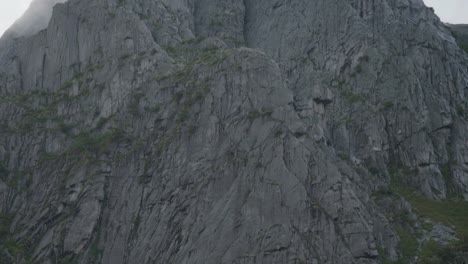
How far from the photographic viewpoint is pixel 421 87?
112m

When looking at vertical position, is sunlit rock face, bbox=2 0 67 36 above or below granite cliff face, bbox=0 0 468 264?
above

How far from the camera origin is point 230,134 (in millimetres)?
94312

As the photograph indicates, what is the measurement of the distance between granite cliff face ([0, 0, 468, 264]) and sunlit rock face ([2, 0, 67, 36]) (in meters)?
2.08

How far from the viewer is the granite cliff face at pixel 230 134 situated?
3440 inches

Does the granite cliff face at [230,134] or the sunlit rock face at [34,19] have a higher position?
the sunlit rock face at [34,19]

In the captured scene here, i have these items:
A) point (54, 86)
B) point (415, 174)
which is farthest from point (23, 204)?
point (415, 174)

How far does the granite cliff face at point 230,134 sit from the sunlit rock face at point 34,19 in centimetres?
208

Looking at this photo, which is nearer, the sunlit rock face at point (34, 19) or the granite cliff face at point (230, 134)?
the granite cliff face at point (230, 134)

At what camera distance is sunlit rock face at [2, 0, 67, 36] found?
130125 mm

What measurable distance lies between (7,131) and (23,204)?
13828 mm

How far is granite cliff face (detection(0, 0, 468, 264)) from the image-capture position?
8738 cm

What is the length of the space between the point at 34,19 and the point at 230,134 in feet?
186

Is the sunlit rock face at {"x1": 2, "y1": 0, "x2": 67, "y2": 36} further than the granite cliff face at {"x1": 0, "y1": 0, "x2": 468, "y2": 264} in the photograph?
Yes

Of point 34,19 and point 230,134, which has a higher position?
point 34,19
